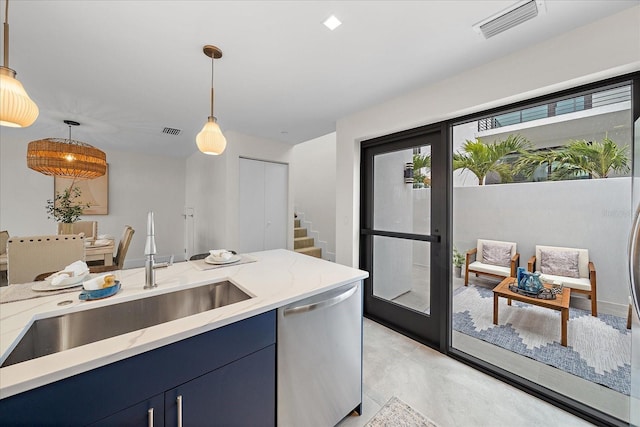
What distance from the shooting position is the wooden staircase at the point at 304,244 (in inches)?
193

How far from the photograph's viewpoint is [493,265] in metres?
2.88

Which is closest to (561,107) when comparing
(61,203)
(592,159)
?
(592,159)

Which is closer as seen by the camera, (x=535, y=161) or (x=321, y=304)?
(x=321, y=304)

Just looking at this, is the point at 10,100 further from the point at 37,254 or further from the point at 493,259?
the point at 493,259

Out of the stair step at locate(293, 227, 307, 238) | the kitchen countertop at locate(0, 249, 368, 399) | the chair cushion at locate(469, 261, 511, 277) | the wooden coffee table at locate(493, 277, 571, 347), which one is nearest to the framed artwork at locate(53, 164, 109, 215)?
the stair step at locate(293, 227, 307, 238)

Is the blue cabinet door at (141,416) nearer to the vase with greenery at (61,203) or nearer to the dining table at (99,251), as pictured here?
the dining table at (99,251)

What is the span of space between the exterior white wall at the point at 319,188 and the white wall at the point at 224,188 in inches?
33.4

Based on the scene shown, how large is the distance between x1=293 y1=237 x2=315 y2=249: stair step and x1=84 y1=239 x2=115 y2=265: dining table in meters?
2.83

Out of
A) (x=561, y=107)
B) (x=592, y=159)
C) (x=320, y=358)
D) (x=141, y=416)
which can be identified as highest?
(x=561, y=107)

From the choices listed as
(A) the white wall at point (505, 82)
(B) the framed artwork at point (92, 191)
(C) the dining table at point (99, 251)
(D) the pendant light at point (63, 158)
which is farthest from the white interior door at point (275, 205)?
(B) the framed artwork at point (92, 191)

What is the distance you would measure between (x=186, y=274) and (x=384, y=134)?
93.9 inches

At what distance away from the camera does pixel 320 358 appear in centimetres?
132

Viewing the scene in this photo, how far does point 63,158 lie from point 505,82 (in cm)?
442

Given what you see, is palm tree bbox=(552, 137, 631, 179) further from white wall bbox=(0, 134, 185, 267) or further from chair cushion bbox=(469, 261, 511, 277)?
white wall bbox=(0, 134, 185, 267)
